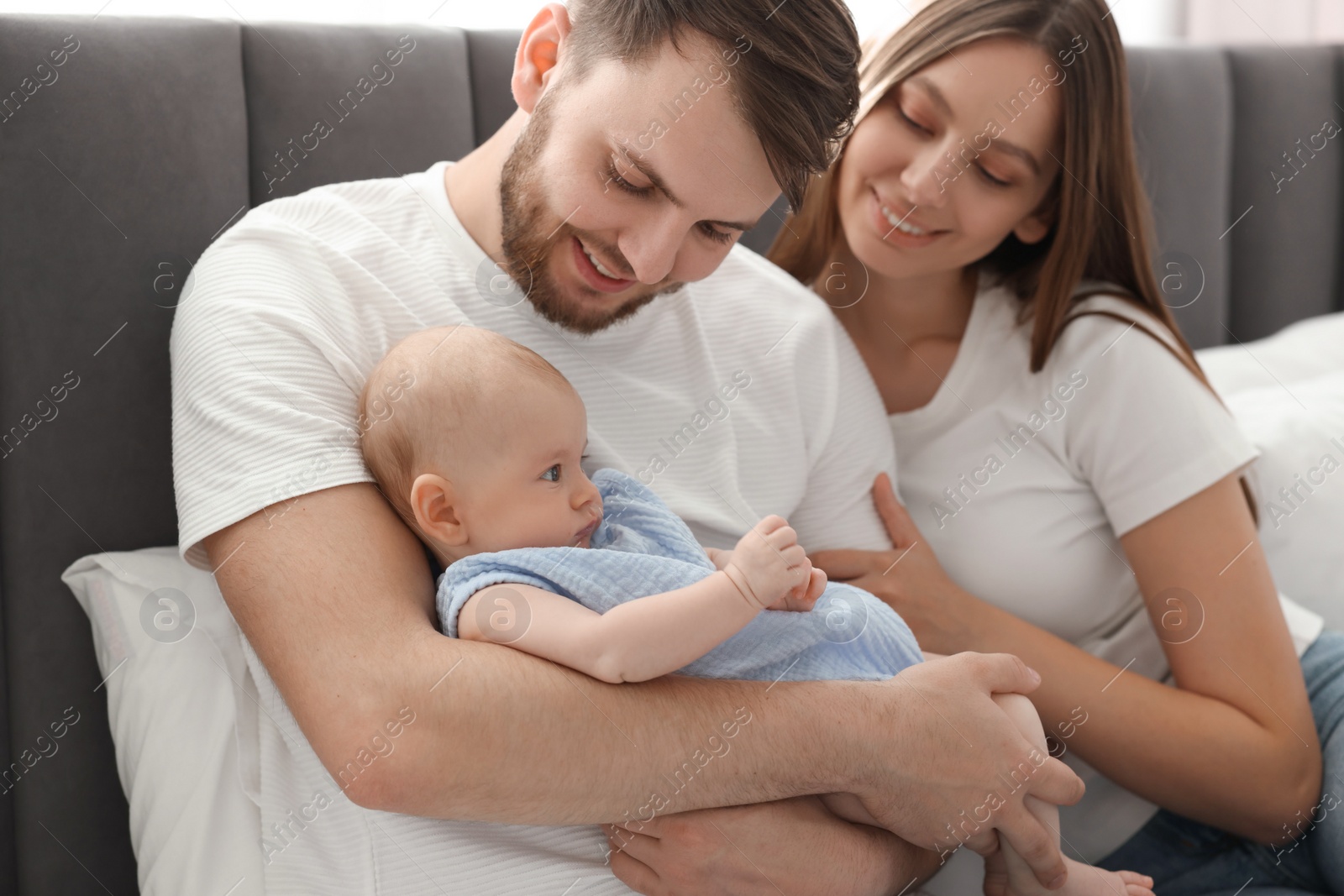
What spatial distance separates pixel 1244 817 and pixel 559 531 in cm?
106

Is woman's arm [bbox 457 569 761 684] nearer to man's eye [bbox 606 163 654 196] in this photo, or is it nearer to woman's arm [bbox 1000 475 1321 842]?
man's eye [bbox 606 163 654 196]

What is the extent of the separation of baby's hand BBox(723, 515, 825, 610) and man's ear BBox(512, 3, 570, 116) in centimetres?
62

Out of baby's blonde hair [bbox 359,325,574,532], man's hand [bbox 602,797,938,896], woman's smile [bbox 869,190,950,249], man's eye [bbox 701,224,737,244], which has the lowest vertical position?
man's hand [bbox 602,797,938,896]

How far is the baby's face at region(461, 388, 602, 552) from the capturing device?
3.41ft

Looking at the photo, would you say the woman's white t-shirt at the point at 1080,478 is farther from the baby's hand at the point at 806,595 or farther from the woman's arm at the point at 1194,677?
the baby's hand at the point at 806,595

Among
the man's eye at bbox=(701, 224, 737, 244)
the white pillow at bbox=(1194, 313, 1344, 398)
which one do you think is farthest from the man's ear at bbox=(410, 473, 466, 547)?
the white pillow at bbox=(1194, 313, 1344, 398)

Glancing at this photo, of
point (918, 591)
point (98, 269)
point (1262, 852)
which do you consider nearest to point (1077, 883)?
point (918, 591)

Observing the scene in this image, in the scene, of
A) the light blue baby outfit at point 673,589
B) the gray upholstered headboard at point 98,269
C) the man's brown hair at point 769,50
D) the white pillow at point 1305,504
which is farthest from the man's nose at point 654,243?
the white pillow at point 1305,504

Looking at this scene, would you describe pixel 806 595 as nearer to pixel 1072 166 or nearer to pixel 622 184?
pixel 622 184

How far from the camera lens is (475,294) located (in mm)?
1266

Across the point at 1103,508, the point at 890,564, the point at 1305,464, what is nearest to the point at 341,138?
the point at 890,564

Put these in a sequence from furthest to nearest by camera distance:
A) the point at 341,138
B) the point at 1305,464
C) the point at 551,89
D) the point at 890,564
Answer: the point at 1305,464
the point at 341,138
the point at 890,564
the point at 551,89

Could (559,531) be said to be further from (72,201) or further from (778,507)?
(72,201)

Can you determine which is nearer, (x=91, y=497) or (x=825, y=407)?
(x=91, y=497)
